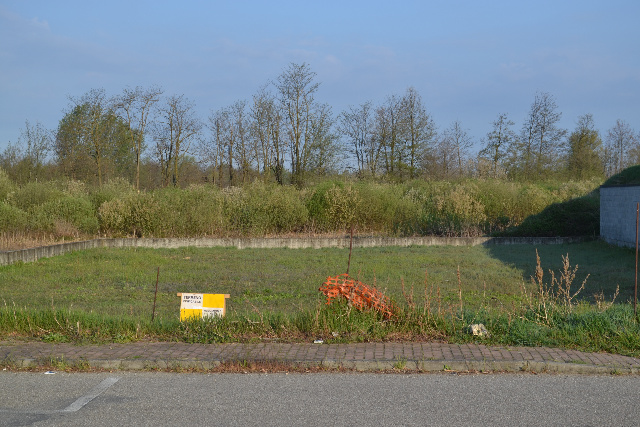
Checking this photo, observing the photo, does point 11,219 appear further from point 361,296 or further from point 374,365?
point 374,365

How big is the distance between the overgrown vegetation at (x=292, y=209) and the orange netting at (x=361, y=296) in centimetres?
1690

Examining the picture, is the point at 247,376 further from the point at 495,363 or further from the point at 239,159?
the point at 239,159

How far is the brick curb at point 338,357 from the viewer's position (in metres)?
5.96

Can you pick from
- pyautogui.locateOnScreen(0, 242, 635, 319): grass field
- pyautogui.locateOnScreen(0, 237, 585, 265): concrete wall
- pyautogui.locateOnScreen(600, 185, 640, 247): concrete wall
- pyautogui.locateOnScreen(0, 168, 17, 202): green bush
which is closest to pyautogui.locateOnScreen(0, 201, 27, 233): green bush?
pyautogui.locateOnScreen(0, 168, 17, 202): green bush

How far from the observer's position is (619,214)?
21.0 m

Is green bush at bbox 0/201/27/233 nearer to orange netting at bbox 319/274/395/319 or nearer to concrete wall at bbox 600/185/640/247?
orange netting at bbox 319/274/395/319

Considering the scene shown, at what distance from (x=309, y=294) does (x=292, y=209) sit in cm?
1425

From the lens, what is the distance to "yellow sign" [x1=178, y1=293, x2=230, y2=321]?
24.3 ft

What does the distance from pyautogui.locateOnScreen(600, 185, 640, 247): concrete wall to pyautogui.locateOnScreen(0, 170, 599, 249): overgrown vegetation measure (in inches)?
82.0

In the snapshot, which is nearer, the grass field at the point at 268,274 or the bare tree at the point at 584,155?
the grass field at the point at 268,274

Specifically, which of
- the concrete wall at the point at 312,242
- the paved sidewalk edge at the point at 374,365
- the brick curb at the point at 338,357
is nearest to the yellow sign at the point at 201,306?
the brick curb at the point at 338,357

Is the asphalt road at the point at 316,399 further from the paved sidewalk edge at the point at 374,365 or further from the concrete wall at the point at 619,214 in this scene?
the concrete wall at the point at 619,214

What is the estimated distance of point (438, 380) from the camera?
5.66 meters

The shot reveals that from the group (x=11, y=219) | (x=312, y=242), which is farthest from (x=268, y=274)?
(x=11, y=219)
